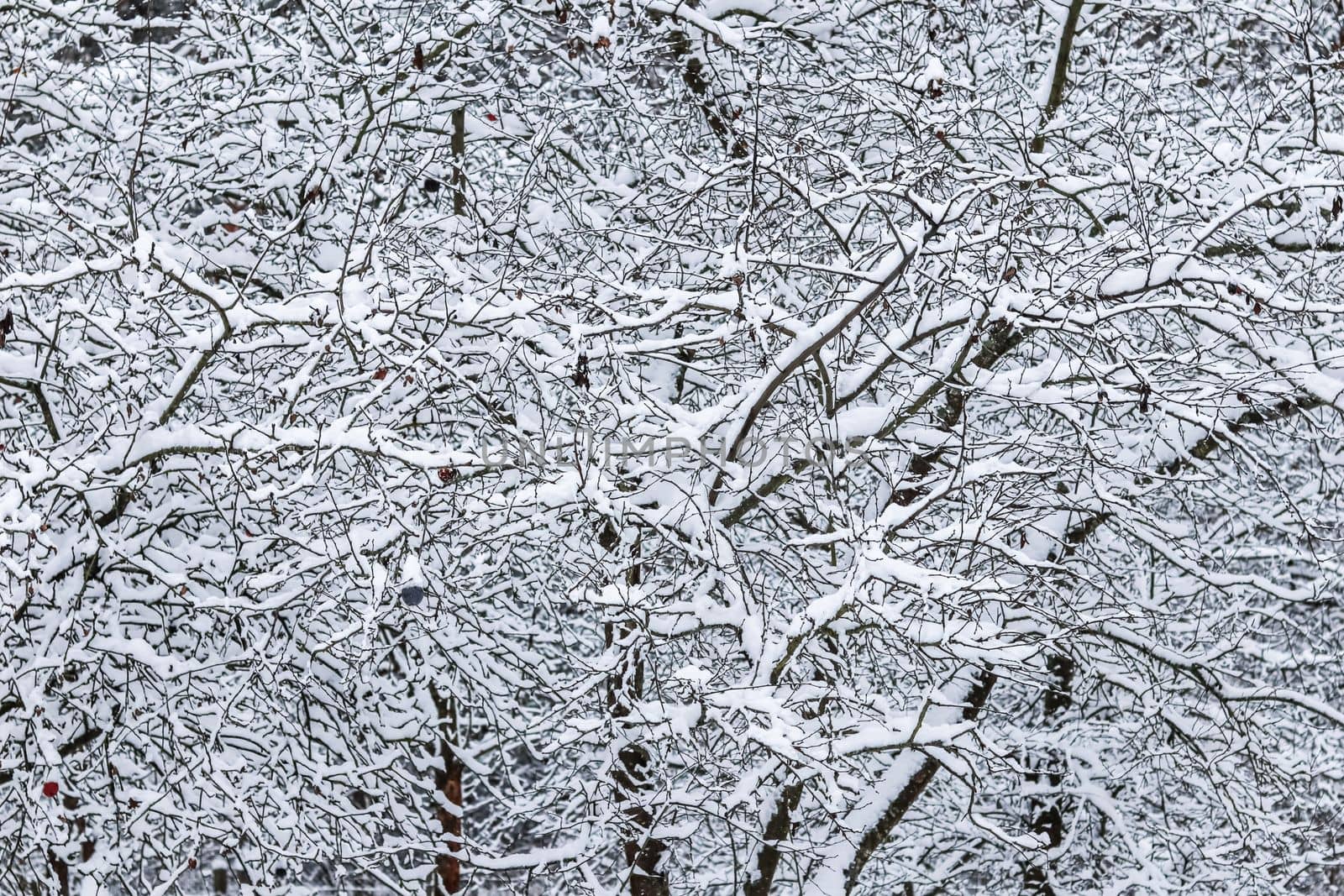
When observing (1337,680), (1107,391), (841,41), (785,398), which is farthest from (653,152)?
(1337,680)

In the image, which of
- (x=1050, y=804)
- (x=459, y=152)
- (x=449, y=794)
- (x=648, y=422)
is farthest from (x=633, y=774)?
(x=459, y=152)

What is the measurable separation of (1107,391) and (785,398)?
130cm

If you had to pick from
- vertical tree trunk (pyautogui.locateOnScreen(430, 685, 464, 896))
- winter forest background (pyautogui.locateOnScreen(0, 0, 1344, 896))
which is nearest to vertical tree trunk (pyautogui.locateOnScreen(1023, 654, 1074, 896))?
winter forest background (pyautogui.locateOnScreen(0, 0, 1344, 896))

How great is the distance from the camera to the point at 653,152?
656 centimetres

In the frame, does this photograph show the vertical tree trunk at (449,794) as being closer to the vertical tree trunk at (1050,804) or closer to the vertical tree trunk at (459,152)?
the vertical tree trunk at (459,152)

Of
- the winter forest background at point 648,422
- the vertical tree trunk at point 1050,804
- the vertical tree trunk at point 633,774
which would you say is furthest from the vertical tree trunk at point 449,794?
the vertical tree trunk at point 1050,804

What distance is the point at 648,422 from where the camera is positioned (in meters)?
5.12

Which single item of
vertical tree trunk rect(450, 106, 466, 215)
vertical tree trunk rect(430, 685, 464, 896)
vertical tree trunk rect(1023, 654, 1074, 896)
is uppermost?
vertical tree trunk rect(450, 106, 466, 215)

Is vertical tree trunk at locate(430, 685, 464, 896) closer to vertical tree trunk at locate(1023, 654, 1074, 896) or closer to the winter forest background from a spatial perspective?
the winter forest background

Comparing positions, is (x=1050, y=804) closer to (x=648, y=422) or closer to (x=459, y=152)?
(x=648, y=422)

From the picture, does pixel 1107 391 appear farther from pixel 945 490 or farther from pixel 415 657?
pixel 415 657

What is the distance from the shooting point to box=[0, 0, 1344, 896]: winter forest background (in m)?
4.67

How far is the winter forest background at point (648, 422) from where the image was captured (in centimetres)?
467

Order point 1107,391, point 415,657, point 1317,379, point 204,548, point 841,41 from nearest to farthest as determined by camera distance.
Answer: point 1107,391 < point 1317,379 < point 204,548 < point 415,657 < point 841,41
